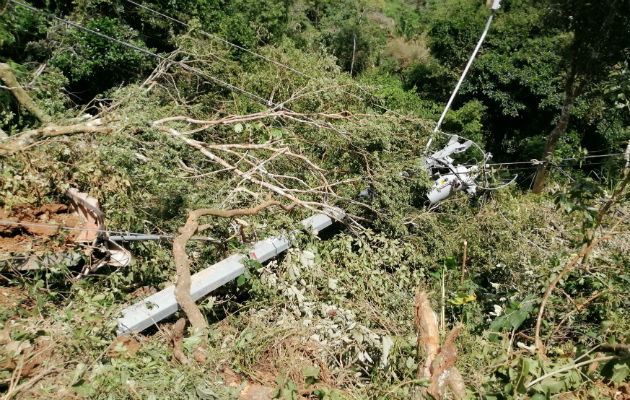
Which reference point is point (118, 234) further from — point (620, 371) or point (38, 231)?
point (620, 371)

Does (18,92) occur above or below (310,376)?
above

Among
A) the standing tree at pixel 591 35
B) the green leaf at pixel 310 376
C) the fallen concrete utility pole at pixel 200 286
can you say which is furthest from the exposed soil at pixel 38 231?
the standing tree at pixel 591 35

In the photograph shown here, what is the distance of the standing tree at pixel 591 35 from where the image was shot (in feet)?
28.7

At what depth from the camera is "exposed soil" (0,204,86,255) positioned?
11.6 feet

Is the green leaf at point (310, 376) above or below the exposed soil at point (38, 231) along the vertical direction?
below

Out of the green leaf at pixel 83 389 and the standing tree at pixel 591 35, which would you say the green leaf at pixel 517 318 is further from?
the standing tree at pixel 591 35

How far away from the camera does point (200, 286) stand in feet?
11.9

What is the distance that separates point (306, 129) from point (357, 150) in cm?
86

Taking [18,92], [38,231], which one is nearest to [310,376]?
[38,231]

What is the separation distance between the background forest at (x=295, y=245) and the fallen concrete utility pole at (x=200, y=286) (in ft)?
0.36

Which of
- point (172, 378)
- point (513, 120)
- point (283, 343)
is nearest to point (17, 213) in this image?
point (172, 378)

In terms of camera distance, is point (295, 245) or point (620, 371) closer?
point (620, 371)

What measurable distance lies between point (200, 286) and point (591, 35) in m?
9.75

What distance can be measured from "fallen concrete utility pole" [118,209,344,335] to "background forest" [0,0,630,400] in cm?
11
